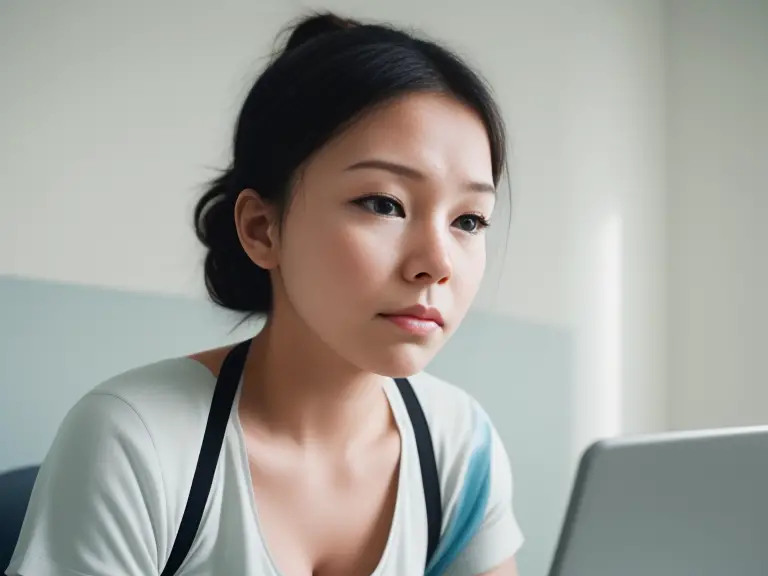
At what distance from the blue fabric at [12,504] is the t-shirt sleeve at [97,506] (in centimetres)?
14

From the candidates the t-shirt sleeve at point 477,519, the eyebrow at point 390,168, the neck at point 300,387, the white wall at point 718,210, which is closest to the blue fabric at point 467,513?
the t-shirt sleeve at point 477,519

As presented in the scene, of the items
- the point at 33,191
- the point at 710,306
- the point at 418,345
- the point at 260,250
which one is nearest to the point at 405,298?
the point at 418,345

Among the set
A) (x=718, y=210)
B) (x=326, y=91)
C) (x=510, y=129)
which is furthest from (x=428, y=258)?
(x=718, y=210)

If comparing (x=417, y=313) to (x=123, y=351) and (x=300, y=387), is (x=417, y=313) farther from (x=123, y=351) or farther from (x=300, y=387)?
(x=123, y=351)

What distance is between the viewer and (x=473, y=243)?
0.77 meters

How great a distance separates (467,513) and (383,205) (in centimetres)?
40

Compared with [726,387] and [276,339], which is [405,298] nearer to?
[276,339]

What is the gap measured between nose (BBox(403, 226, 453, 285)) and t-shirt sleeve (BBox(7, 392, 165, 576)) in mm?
293

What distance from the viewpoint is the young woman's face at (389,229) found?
0.71m

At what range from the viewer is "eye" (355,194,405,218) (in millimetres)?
722

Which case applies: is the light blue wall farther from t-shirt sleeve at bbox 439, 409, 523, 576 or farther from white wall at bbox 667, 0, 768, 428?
t-shirt sleeve at bbox 439, 409, 523, 576

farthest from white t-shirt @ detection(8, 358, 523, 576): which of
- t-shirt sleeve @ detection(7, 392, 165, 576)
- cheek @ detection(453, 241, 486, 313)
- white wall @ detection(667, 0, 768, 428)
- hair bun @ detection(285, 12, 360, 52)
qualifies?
white wall @ detection(667, 0, 768, 428)

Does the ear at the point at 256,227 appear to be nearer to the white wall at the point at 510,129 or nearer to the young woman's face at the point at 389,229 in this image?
the young woman's face at the point at 389,229

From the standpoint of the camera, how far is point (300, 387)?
838 mm
